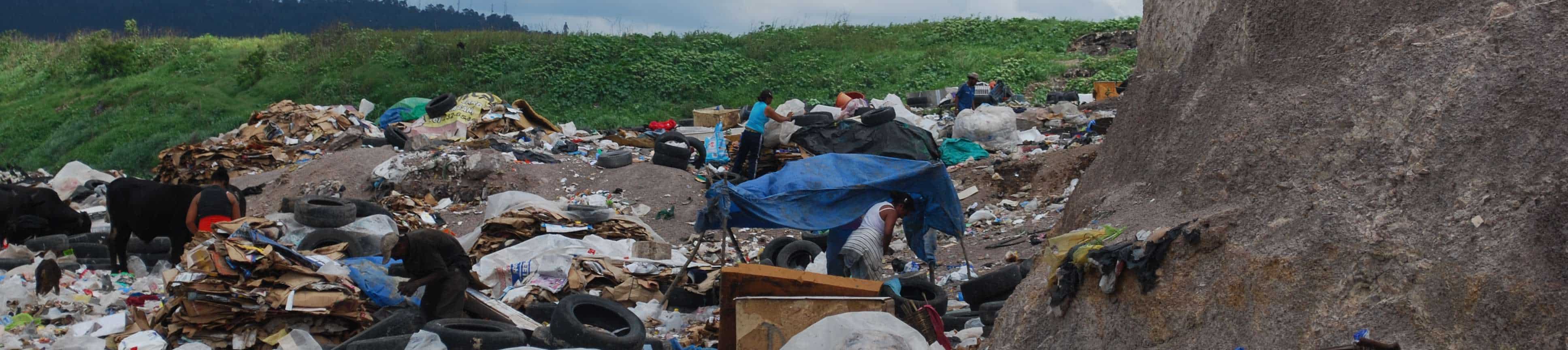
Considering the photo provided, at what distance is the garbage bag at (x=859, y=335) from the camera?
4.77 m

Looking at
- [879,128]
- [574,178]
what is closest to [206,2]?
[574,178]

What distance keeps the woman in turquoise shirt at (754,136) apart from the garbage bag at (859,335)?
789cm

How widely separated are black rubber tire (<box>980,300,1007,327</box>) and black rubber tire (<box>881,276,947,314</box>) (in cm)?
49

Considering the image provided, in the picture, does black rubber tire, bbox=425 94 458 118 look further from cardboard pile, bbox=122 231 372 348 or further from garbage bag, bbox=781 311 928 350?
garbage bag, bbox=781 311 928 350

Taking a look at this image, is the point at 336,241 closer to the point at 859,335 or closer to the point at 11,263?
the point at 11,263

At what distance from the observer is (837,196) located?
25.9ft

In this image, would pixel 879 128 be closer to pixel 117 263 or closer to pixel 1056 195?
pixel 1056 195

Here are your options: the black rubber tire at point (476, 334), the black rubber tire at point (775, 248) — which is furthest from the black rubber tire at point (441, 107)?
the black rubber tire at point (476, 334)

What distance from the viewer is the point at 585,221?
9.90m

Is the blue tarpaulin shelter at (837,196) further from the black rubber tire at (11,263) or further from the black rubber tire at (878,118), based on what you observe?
the black rubber tire at (11,263)

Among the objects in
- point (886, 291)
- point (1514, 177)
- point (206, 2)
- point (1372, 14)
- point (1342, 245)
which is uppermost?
point (1372, 14)

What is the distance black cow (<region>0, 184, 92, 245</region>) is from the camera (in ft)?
35.9

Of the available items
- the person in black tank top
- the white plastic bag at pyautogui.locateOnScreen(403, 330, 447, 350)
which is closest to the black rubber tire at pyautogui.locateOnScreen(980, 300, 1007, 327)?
the white plastic bag at pyautogui.locateOnScreen(403, 330, 447, 350)

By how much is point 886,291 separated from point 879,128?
673 cm
